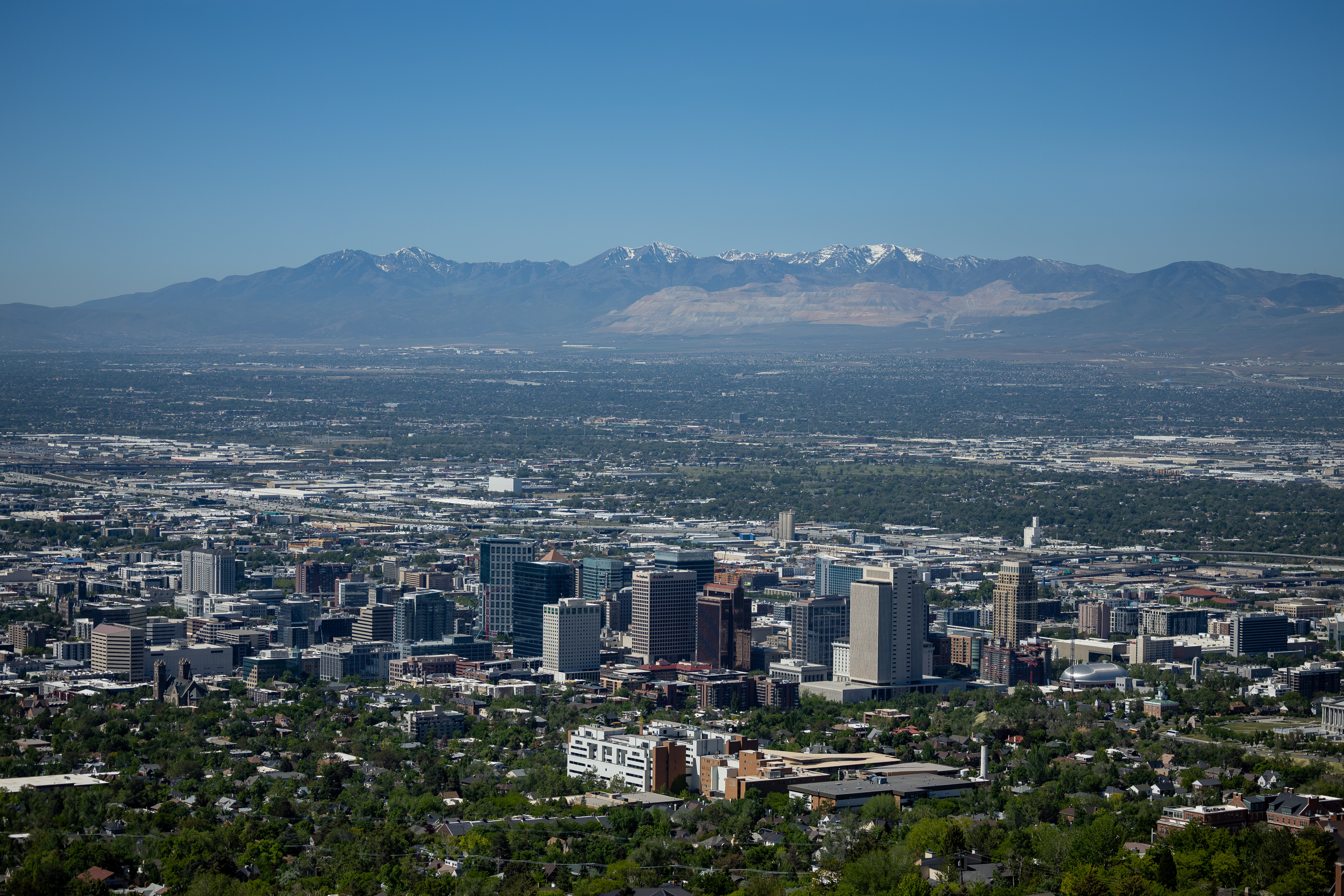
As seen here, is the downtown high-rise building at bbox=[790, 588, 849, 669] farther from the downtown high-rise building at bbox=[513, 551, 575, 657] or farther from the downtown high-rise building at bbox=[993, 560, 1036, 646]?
the downtown high-rise building at bbox=[993, 560, 1036, 646]

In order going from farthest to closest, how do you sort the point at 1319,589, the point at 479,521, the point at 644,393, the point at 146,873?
the point at 644,393 → the point at 479,521 → the point at 1319,589 → the point at 146,873

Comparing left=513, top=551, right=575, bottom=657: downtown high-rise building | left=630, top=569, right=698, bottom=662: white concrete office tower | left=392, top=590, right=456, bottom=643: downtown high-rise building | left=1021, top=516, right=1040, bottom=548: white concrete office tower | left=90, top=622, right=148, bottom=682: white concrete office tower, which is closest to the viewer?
left=90, top=622, right=148, bottom=682: white concrete office tower

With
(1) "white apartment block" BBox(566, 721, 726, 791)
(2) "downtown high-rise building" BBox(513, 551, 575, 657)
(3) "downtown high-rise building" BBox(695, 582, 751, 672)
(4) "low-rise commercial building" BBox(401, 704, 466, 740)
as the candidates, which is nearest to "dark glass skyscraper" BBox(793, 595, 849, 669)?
(3) "downtown high-rise building" BBox(695, 582, 751, 672)

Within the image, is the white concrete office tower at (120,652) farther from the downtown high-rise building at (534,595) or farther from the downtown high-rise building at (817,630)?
the downtown high-rise building at (817,630)

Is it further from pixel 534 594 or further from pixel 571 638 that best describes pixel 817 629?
pixel 534 594

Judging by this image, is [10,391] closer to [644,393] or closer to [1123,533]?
[644,393]

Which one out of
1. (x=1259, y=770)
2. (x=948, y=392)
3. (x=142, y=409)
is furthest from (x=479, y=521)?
(x=948, y=392)
